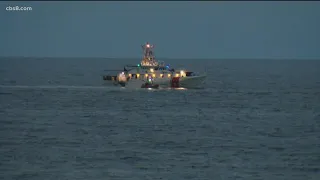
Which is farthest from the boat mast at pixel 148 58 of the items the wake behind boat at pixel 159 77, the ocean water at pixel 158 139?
the ocean water at pixel 158 139

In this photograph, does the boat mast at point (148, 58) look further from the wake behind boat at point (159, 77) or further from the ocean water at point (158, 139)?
the ocean water at point (158, 139)

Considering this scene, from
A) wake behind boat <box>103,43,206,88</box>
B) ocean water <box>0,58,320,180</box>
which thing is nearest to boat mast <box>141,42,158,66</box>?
wake behind boat <box>103,43,206,88</box>

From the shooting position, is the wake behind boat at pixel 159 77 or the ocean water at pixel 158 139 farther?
the wake behind boat at pixel 159 77

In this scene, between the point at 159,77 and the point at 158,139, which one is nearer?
the point at 158,139

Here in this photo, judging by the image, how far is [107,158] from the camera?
47.5m

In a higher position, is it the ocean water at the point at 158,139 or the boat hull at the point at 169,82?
the boat hull at the point at 169,82

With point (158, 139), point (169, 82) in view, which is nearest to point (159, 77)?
point (169, 82)

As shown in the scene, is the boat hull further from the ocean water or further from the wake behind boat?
the ocean water

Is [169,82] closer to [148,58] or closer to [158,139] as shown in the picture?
[148,58]

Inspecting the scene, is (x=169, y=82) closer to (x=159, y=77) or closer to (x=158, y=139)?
(x=159, y=77)

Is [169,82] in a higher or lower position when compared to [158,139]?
higher

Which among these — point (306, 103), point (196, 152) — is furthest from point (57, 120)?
point (306, 103)

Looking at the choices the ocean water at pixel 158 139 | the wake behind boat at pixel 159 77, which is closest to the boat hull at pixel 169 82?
the wake behind boat at pixel 159 77

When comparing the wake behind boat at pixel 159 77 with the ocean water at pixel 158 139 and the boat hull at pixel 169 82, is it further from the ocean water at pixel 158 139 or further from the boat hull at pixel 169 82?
the ocean water at pixel 158 139
